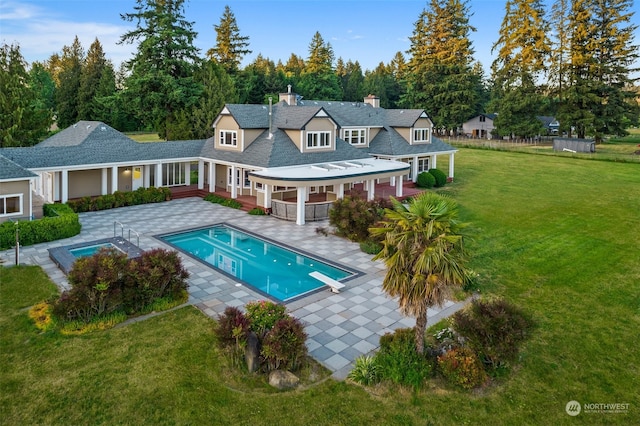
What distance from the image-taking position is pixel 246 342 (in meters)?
10.1

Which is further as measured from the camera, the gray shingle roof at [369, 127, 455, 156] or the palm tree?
the gray shingle roof at [369, 127, 455, 156]

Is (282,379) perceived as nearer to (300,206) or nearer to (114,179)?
(300,206)

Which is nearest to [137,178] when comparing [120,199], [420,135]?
[120,199]

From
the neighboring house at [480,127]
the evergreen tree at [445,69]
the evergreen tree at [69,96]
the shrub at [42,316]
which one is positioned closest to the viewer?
the shrub at [42,316]

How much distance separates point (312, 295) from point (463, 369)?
240 inches

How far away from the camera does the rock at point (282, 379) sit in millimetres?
9547

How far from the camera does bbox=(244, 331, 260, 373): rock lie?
10.0 meters

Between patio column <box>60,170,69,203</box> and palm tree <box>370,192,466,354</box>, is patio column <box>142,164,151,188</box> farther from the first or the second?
palm tree <box>370,192,466,354</box>

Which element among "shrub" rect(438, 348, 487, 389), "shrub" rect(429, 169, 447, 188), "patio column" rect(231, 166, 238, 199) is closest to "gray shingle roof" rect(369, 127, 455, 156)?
"shrub" rect(429, 169, 447, 188)

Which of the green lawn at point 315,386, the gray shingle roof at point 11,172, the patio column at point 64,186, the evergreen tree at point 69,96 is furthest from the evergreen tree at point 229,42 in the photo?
the green lawn at point 315,386

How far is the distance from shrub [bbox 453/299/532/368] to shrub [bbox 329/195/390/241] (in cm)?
1036

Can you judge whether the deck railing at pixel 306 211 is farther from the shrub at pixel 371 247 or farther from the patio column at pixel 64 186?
the patio column at pixel 64 186

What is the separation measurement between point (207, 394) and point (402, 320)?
5920mm

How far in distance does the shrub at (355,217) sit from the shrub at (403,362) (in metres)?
10.0
